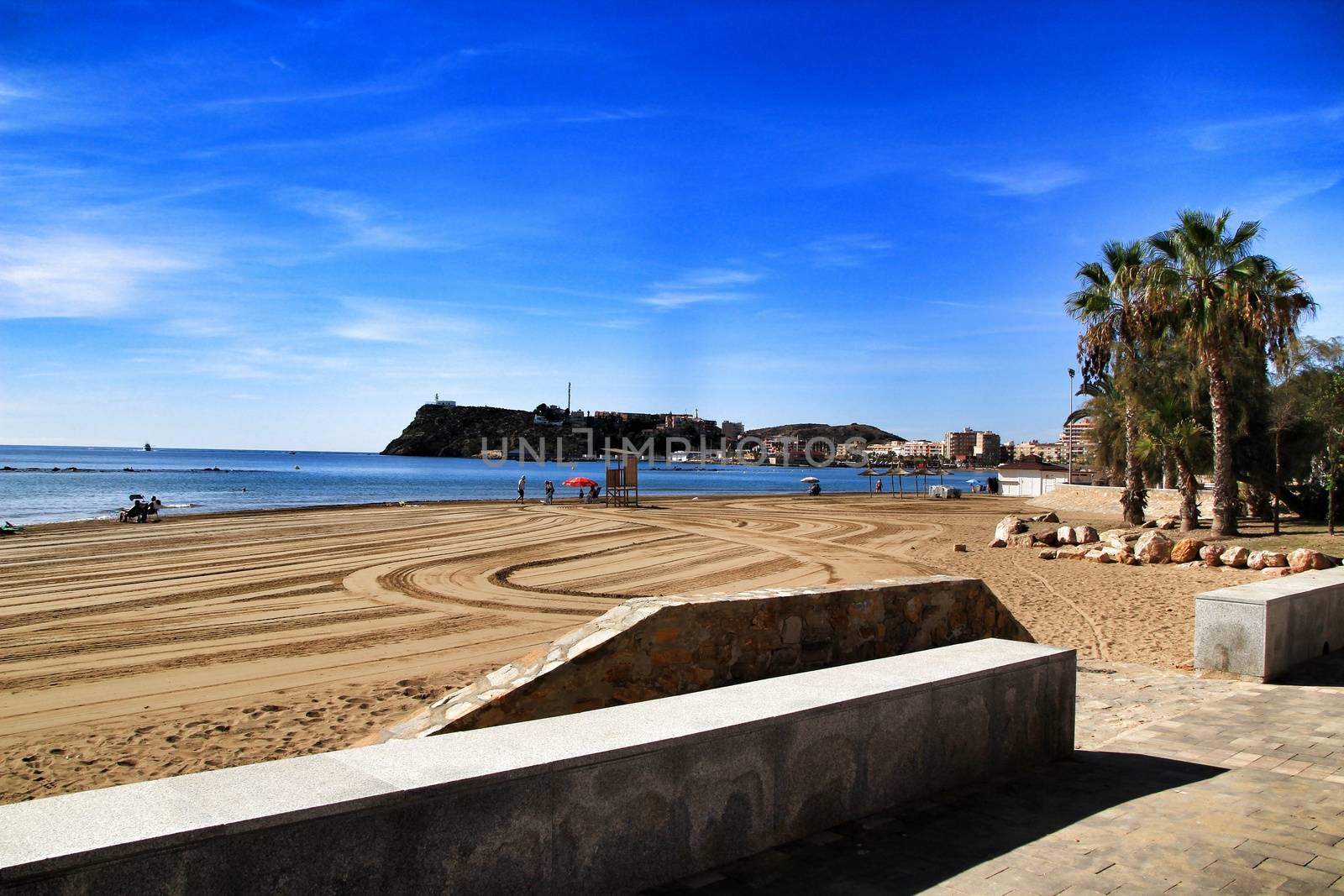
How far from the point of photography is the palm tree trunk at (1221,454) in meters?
22.3

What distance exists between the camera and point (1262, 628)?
7.33 meters

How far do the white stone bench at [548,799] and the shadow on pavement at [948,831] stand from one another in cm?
8

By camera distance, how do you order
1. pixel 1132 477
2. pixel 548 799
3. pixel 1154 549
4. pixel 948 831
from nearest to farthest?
pixel 548 799 → pixel 948 831 → pixel 1154 549 → pixel 1132 477

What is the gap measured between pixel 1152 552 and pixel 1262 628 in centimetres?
Answer: 1270

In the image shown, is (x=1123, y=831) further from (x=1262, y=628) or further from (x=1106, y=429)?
(x=1106, y=429)

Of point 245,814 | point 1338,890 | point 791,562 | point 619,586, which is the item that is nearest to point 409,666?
point 619,586

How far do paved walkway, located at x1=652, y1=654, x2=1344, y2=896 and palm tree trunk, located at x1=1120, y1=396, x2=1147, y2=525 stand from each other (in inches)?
951

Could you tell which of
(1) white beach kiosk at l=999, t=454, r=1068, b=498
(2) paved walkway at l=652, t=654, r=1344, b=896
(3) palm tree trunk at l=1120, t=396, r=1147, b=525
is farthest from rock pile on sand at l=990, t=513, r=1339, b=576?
(1) white beach kiosk at l=999, t=454, r=1068, b=498

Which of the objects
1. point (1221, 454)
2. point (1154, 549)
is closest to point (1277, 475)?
point (1221, 454)

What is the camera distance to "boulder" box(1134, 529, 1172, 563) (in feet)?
61.4

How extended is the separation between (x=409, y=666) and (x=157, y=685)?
2.56 m

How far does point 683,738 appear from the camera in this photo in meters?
Result: 3.34

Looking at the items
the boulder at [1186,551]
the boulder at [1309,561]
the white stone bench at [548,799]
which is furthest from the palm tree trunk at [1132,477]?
the white stone bench at [548,799]

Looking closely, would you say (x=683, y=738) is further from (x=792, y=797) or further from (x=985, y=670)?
(x=985, y=670)
